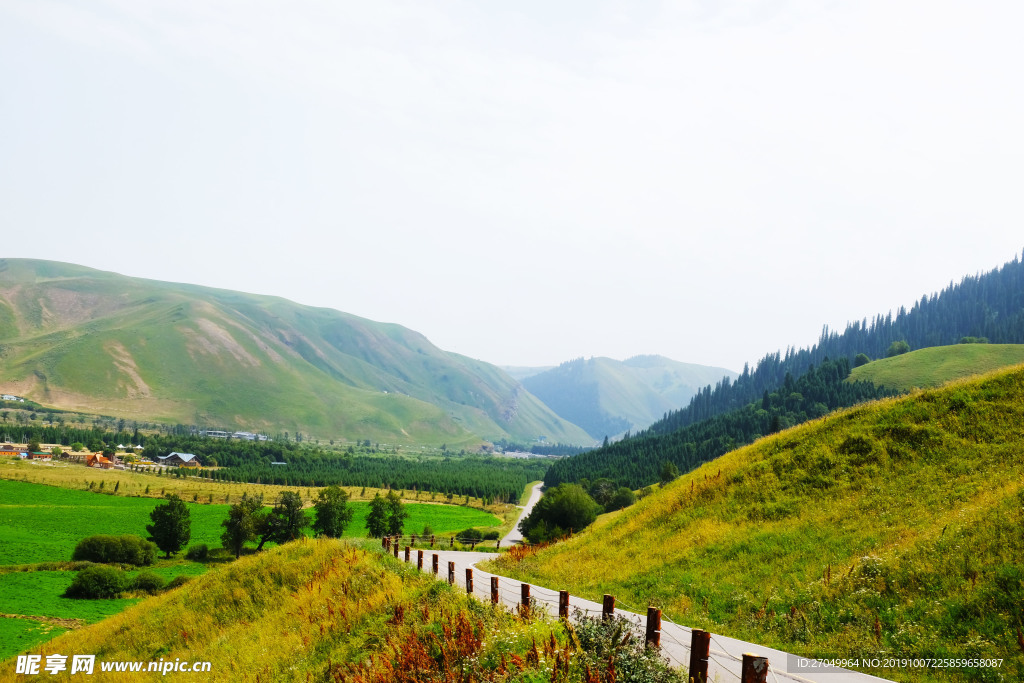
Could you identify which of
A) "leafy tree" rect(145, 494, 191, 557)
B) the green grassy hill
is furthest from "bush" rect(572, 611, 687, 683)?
the green grassy hill

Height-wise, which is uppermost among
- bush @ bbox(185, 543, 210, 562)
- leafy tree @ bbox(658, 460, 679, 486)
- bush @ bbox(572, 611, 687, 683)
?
bush @ bbox(572, 611, 687, 683)

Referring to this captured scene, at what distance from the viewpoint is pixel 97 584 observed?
206 feet

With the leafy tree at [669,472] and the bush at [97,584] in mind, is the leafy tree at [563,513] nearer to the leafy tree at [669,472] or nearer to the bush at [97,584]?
the bush at [97,584]

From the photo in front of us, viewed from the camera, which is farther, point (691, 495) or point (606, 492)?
point (606, 492)

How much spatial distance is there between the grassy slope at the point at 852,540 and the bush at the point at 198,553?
7601 centimetres

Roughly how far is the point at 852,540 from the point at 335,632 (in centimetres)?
1863

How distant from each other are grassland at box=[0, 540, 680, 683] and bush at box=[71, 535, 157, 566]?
53758mm

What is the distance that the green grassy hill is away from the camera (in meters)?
144

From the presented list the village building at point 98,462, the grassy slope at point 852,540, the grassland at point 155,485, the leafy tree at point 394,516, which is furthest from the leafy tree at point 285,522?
the village building at point 98,462

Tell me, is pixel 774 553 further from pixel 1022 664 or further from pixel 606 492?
pixel 606 492

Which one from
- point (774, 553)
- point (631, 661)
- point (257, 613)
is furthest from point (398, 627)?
point (774, 553)

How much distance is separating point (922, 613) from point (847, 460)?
1581 centimetres

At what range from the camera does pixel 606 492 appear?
424 ft

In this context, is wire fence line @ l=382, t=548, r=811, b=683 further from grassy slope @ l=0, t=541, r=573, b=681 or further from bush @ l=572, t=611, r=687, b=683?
grassy slope @ l=0, t=541, r=573, b=681
